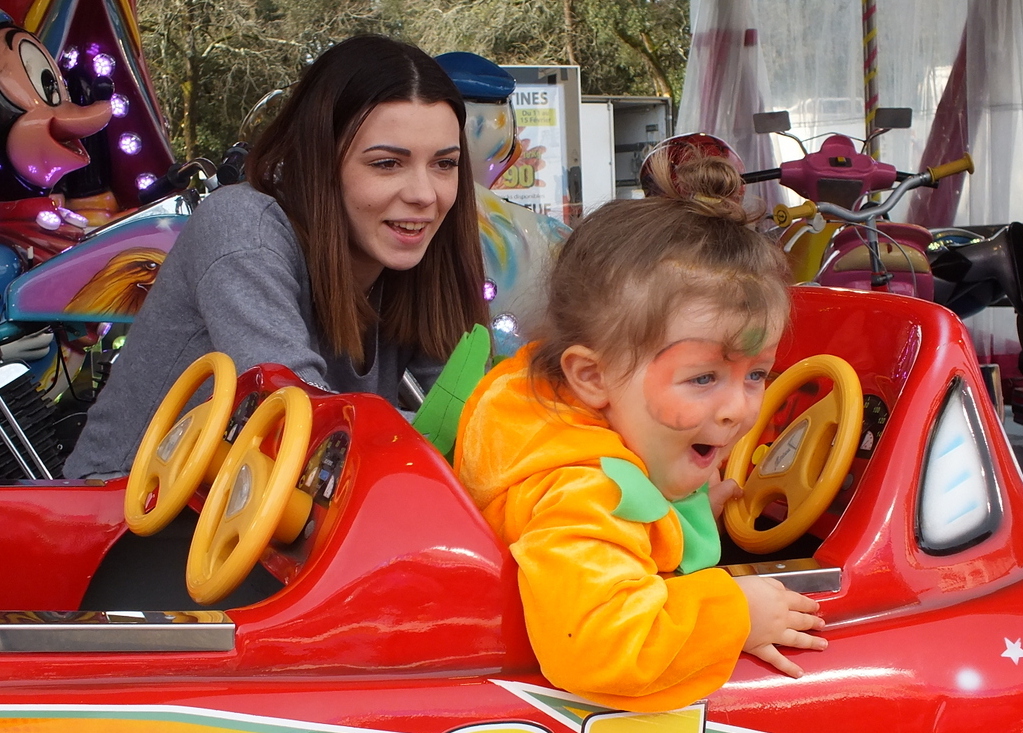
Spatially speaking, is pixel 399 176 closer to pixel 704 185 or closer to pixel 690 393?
pixel 704 185

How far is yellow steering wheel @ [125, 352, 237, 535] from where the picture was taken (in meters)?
1.12

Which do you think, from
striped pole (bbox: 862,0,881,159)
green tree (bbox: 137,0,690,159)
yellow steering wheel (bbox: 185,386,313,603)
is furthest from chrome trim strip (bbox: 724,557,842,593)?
green tree (bbox: 137,0,690,159)

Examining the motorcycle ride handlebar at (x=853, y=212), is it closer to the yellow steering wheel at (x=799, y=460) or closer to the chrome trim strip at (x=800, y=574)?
the yellow steering wheel at (x=799, y=460)

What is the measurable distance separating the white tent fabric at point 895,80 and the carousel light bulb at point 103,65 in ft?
10.1

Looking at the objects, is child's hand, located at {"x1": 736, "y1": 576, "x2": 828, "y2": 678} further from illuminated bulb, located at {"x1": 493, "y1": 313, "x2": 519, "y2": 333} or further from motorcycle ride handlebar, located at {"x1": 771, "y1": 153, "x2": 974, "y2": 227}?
illuminated bulb, located at {"x1": 493, "y1": 313, "x2": 519, "y2": 333}

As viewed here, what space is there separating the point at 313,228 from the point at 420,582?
83 centimetres

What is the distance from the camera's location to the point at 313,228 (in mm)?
1672

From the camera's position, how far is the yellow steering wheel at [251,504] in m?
0.99

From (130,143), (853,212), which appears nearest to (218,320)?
(853,212)

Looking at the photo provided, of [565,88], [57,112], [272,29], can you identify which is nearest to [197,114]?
[272,29]

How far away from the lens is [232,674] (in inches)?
38.3

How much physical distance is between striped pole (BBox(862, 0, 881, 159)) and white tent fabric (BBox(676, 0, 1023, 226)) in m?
0.03

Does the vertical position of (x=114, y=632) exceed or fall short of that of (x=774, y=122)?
it falls short

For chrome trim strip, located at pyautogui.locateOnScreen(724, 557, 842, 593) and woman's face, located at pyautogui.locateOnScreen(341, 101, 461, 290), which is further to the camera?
woman's face, located at pyautogui.locateOnScreen(341, 101, 461, 290)
